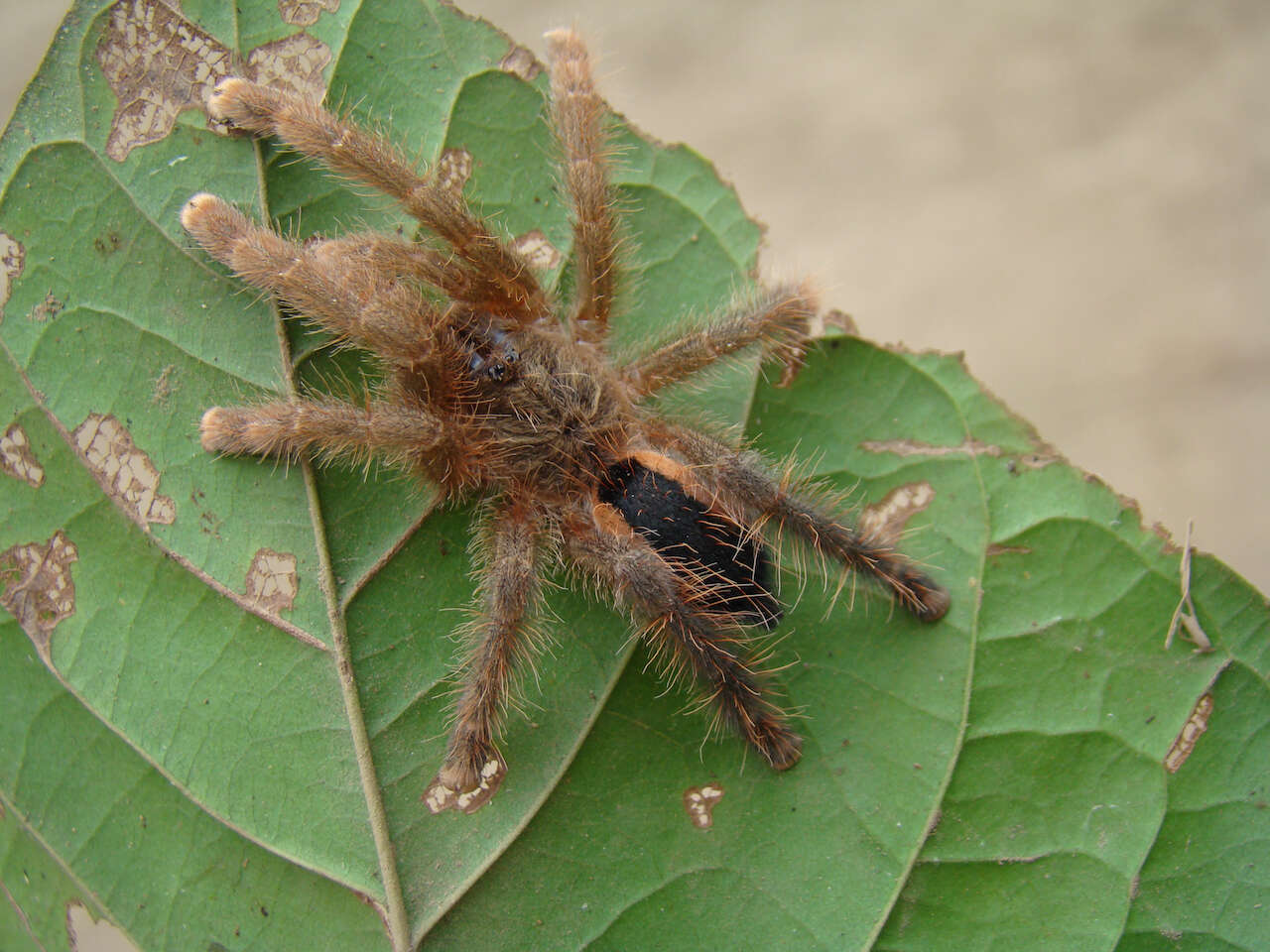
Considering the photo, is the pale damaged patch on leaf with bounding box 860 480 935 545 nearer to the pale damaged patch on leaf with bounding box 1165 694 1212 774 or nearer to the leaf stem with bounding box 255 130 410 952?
the pale damaged patch on leaf with bounding box 1165 694 1212 774

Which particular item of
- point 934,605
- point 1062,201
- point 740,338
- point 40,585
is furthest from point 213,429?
point 1062,201

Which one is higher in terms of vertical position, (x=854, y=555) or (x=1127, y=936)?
Result: (x=854, y=555)

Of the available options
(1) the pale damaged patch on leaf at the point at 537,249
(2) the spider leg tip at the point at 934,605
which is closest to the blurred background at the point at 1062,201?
(1) the pale damaged patch on leaf at the point at 537,249

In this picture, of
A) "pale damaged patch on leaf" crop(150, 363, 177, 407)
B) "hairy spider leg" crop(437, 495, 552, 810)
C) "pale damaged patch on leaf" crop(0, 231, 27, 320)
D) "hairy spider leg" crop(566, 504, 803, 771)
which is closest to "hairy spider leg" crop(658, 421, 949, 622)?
"hairy spider leg" crop(566, 504, 803, 771)

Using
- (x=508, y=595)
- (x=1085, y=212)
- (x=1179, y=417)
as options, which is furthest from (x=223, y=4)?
(x=1179, y=417)

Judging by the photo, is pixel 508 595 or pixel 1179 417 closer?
pixel 508 595

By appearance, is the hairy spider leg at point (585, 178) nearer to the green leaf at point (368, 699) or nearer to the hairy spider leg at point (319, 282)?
the green leaf at point (368, 699)

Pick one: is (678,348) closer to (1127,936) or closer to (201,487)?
(201,487)

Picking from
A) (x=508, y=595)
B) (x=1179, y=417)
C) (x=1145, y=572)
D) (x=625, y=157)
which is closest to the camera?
(x=508, y=595)

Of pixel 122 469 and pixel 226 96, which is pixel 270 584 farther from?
pixel 226 96
